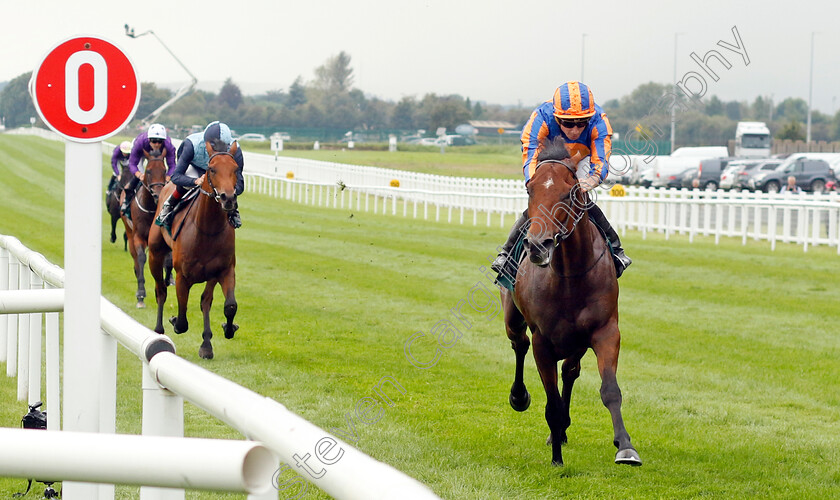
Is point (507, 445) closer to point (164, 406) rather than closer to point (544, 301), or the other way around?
point (544, 301)

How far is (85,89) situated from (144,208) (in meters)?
8.76

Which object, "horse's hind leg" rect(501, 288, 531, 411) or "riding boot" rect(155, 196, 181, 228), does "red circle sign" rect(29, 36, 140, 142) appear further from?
"riding boot" rect(155, 196, 181, 228)

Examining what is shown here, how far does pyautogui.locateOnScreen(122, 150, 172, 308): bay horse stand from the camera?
1149 centimetres

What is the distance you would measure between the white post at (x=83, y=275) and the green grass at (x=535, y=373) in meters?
1.49

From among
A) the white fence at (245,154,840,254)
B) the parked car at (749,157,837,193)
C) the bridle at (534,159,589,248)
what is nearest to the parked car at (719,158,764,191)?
the parked car at (749,157,837,193)

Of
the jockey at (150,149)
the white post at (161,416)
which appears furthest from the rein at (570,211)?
the jockey at (150,149)

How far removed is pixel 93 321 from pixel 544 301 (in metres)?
2.83

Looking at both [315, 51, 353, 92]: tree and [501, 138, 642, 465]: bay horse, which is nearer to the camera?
[501, 138, 642, 465]: bay horse

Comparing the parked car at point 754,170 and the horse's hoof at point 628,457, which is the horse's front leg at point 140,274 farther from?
the parked car at point 754,170

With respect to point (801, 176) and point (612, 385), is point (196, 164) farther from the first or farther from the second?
point (801, 176)

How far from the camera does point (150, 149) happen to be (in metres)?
11.8

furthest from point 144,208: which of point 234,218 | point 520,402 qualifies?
point 520,402

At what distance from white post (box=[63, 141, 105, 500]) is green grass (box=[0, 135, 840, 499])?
1.49 metres

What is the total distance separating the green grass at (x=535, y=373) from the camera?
5.56 m
